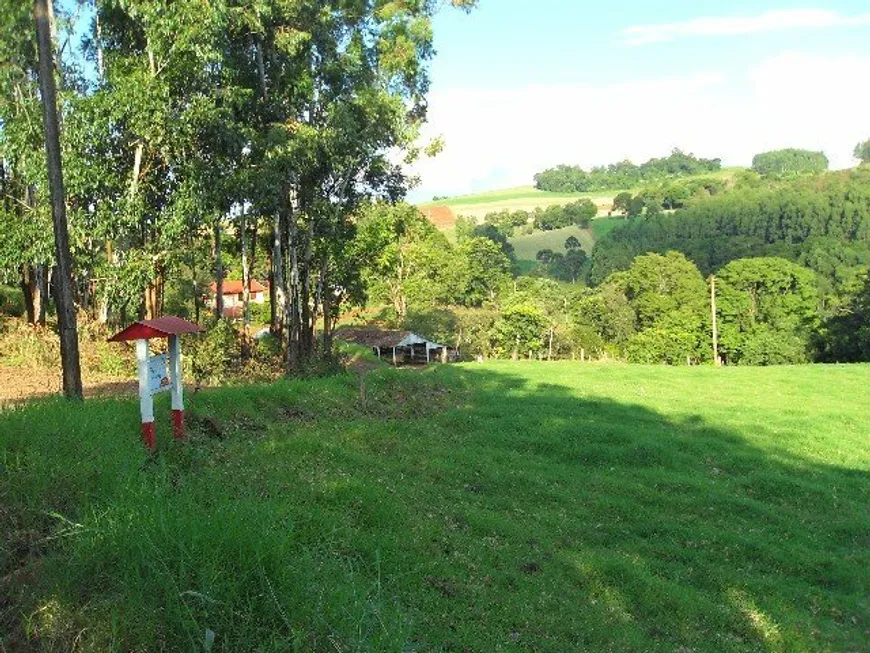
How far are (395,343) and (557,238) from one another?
129 m

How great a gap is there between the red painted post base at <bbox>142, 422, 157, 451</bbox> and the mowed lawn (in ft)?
0.75

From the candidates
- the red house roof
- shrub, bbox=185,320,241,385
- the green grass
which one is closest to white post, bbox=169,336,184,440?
the red house roof

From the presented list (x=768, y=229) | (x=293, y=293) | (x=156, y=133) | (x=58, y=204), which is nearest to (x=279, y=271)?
(x=293, y=293)

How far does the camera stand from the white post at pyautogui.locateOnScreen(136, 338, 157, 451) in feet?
30.9

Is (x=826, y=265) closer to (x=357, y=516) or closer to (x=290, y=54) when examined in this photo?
(x=290, y=54)

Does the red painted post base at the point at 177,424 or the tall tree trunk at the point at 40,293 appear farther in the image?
the tall tree trunk at the point at 40,293

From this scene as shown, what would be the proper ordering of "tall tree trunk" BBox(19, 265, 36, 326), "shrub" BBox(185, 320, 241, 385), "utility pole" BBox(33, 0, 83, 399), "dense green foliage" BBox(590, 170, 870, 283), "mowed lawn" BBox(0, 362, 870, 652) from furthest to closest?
"dense green foliage" BBox(590, 170, 870, 283) → "tall tree trunk" BBox(19, 265, 36, 326) → "shrub" BBox(185, 320, 241, 385) → "utility pole" BBox(33, 0, 83, 399) → "mowed lawn" BBox(0, 362, 870, 652)

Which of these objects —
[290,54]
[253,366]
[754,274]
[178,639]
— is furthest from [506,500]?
[754,274]

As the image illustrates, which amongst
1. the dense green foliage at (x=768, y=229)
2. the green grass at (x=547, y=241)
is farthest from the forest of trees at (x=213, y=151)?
the green grass at (x=547, y=241)

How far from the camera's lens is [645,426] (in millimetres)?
18516

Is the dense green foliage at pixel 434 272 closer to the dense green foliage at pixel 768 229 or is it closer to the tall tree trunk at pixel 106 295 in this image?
the tall tree trunk at pixel 106 295

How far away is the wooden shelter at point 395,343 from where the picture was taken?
57.4 m

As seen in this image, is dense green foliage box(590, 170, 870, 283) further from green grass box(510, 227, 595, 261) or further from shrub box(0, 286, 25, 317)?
shrub box(0, 286, 25, 317)

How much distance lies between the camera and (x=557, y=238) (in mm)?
180250
